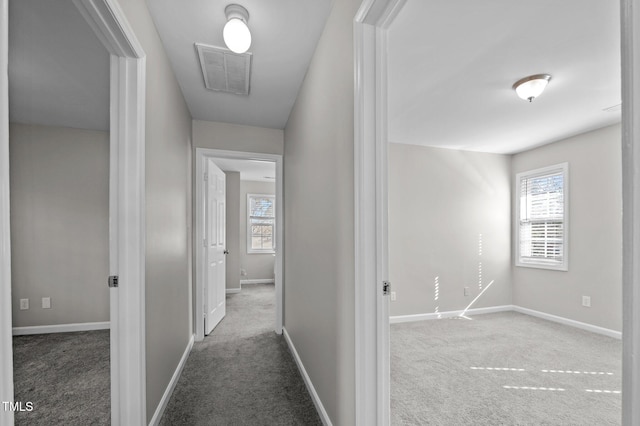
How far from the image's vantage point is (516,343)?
10.9ft

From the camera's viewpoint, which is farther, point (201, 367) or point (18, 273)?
point (201, 367)

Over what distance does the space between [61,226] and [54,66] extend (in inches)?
65.7

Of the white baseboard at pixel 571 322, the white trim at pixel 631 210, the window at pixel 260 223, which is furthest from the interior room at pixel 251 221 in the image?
the white trim at pixel 631 210

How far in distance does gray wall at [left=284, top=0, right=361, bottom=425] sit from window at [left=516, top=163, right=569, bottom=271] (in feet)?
12.3

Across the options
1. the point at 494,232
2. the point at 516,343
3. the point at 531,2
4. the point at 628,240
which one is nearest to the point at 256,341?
the point at 516,343

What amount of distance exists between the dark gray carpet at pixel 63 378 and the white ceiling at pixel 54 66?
1873mm

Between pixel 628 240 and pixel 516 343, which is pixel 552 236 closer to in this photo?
pixel 516 343

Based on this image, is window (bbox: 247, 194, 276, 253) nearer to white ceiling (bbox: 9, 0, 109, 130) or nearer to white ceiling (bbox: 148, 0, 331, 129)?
white ceiling (bbox: 148, 0, 331, 129)

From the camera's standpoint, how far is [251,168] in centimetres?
605

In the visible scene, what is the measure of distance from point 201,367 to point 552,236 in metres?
4.80

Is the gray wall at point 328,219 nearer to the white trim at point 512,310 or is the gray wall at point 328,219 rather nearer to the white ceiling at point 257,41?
the white ceiling at point 257,41

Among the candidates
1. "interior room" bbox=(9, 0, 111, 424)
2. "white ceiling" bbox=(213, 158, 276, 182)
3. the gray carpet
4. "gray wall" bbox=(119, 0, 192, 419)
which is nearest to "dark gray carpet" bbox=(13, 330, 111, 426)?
"interior room" bbox=(9, 0, 111, 424)

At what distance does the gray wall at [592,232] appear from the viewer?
350 cm

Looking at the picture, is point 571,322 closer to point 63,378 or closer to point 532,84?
point 532,84
